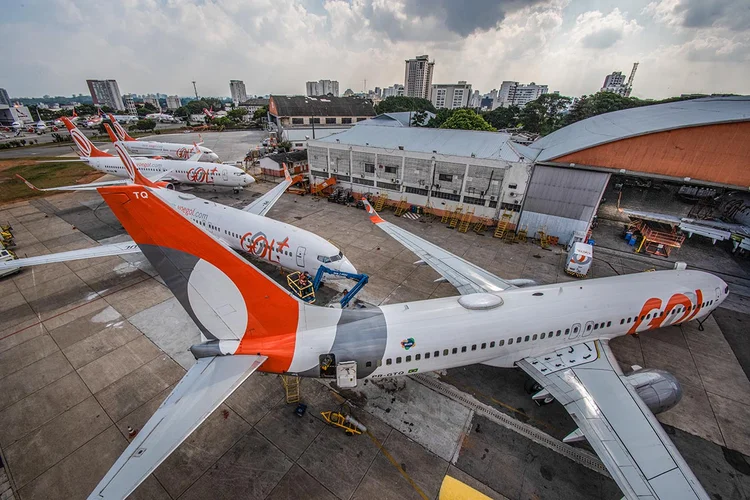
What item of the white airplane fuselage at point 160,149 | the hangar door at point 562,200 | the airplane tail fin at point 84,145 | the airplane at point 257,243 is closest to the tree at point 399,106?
the white airplane fuselage at point 160,149

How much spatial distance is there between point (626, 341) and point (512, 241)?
15.0m

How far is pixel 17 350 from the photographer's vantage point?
1731 centimetres

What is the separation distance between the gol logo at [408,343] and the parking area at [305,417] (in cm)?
421

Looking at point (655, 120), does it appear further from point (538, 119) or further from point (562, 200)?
point (538, 119)

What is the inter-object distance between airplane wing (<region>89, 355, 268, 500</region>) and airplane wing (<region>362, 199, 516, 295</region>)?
39.4 ft

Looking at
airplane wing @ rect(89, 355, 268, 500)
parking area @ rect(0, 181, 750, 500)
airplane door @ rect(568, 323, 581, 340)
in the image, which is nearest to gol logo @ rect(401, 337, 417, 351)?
parking area @ rect(0, 181, 750, 500)

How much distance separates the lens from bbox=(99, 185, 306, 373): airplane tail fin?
903 cm

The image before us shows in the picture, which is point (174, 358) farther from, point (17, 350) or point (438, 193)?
point (438, 193)

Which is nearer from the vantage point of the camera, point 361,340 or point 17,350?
point 361,340

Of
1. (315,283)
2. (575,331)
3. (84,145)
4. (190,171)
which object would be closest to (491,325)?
(575,331)

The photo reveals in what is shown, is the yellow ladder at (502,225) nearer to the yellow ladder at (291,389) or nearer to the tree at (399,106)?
the yellow ladder at (291,389)

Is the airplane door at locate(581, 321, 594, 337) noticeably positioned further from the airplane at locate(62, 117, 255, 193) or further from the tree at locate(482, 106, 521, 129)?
the tree at locate(482, 106, 521, 129)

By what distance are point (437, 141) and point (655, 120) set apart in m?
22.1

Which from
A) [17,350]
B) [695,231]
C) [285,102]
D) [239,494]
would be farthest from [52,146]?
[695,231]
